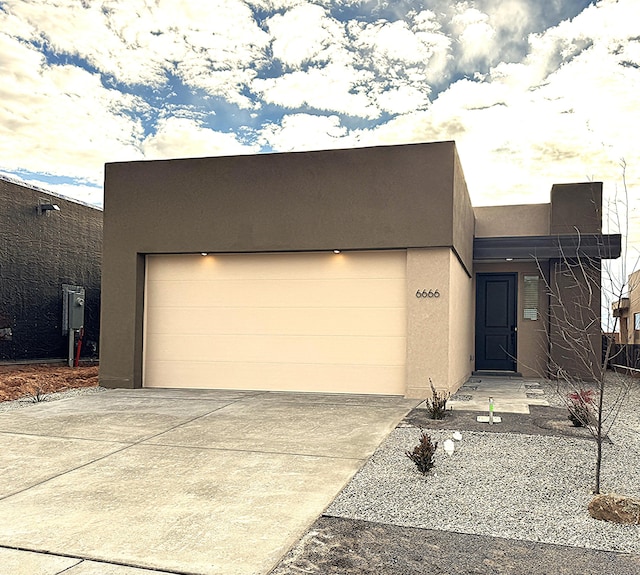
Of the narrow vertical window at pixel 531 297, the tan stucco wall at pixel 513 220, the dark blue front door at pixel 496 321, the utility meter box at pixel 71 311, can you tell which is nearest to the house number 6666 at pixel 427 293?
the dark blue front door at pixel 496 321

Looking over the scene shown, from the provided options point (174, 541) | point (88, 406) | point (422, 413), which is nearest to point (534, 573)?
point (174, 541)

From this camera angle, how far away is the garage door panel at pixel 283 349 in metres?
10.1

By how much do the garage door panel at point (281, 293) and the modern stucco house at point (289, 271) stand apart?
0.02m

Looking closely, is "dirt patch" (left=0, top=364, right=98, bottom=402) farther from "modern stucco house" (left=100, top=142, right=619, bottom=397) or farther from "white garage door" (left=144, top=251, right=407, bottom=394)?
"white garage door" (left=144, top=251, right=407, bottom=394)

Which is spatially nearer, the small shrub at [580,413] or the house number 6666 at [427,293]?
the small shrub at [580,413]

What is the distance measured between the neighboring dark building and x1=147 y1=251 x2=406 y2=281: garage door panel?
474 centimetres

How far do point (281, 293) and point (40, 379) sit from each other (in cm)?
540

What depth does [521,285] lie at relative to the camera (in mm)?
14531

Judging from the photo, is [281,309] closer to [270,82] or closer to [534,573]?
[270,82]

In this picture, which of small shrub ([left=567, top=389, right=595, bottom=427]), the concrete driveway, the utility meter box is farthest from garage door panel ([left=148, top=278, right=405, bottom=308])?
the utility meter box

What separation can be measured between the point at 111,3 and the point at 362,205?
18.4ft

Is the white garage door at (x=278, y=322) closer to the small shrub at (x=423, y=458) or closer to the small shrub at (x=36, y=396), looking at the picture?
the small shrub at (x=36, y=396)

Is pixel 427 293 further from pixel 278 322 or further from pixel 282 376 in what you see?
pixel 282 376

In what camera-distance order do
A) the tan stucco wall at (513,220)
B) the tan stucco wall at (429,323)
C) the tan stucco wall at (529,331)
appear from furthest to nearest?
the tan stucco wall at (513,220), the tan stucco wall at (529,331), the tan stucco wall at (429,323)
